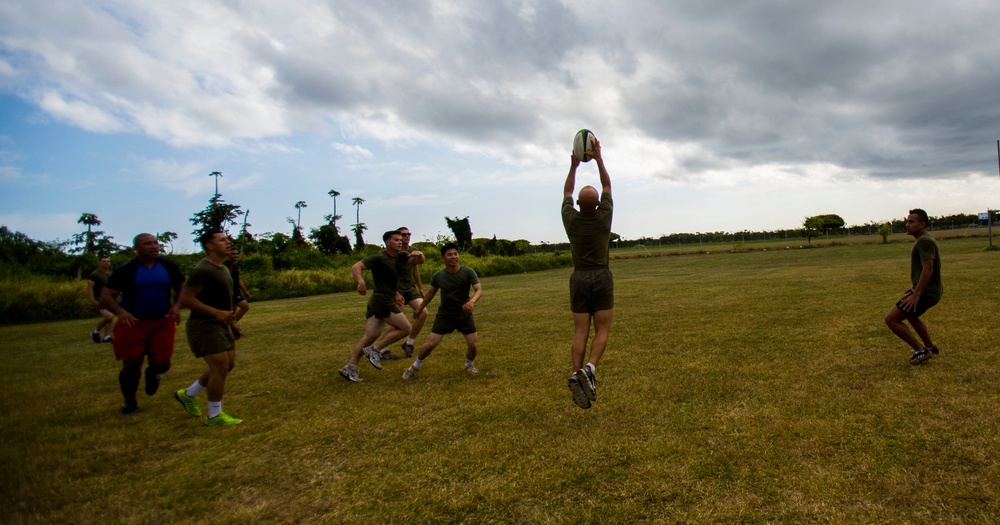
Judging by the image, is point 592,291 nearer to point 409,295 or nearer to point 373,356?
point 373,356

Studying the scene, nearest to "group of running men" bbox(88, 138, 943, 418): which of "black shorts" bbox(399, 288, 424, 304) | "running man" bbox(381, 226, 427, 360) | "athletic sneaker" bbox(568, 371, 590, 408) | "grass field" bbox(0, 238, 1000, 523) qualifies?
"athletic sneaker" bbox(568, 371, 590, 408)

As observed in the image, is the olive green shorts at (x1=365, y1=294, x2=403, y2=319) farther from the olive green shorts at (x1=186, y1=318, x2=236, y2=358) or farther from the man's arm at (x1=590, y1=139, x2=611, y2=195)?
the man's arm at (x1=590, y1=139, x2=611, y2=195)

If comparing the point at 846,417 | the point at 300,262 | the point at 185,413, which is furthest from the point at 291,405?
the point at 300,262

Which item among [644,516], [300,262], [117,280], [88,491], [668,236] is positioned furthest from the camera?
[668,236]

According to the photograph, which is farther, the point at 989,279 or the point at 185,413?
the point at 989,279

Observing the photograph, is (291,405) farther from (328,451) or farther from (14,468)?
(14,468)

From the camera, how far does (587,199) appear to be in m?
5.30

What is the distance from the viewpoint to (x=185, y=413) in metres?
6.48

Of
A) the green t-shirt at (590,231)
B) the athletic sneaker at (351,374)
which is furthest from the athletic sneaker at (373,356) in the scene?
the green t-shirt at (590,231)

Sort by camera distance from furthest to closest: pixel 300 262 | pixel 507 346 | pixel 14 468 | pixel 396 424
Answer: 1. pixel 300 262
2. pixel 507 346
3. pixel 396 424
4. pixel 14 468

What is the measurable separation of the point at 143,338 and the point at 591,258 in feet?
16.9

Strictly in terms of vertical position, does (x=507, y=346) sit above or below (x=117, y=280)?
below

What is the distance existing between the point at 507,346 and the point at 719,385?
424cm

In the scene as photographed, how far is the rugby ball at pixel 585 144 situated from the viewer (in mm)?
5480
